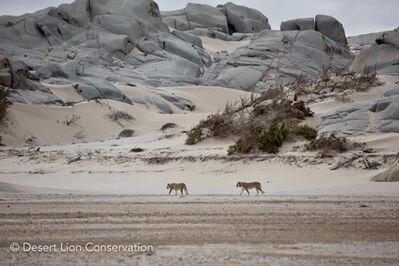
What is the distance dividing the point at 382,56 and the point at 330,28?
31096mm

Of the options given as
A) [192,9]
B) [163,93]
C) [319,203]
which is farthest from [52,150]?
[192,9]

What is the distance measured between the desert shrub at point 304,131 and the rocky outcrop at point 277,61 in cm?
2833

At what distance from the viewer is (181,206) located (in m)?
11.7

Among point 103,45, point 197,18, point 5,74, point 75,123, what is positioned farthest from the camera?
point 197,18

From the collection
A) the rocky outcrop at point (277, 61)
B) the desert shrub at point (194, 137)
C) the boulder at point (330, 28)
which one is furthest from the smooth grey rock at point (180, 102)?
the boulder at point (330, 28)

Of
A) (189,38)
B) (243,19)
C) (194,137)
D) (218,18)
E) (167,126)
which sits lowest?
(194,137)

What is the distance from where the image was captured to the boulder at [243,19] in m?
78.4

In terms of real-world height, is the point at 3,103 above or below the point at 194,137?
above

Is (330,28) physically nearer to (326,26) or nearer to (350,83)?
(326,26)

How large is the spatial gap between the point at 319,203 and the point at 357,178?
3.58 m

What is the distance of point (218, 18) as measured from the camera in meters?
77.0

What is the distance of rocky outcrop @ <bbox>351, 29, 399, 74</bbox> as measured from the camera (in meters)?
28.2

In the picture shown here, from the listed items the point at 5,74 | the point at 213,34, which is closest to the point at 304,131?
the point at 5,74

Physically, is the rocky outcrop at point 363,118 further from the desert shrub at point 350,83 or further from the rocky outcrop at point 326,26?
the rocky outcrop at point 326,26
